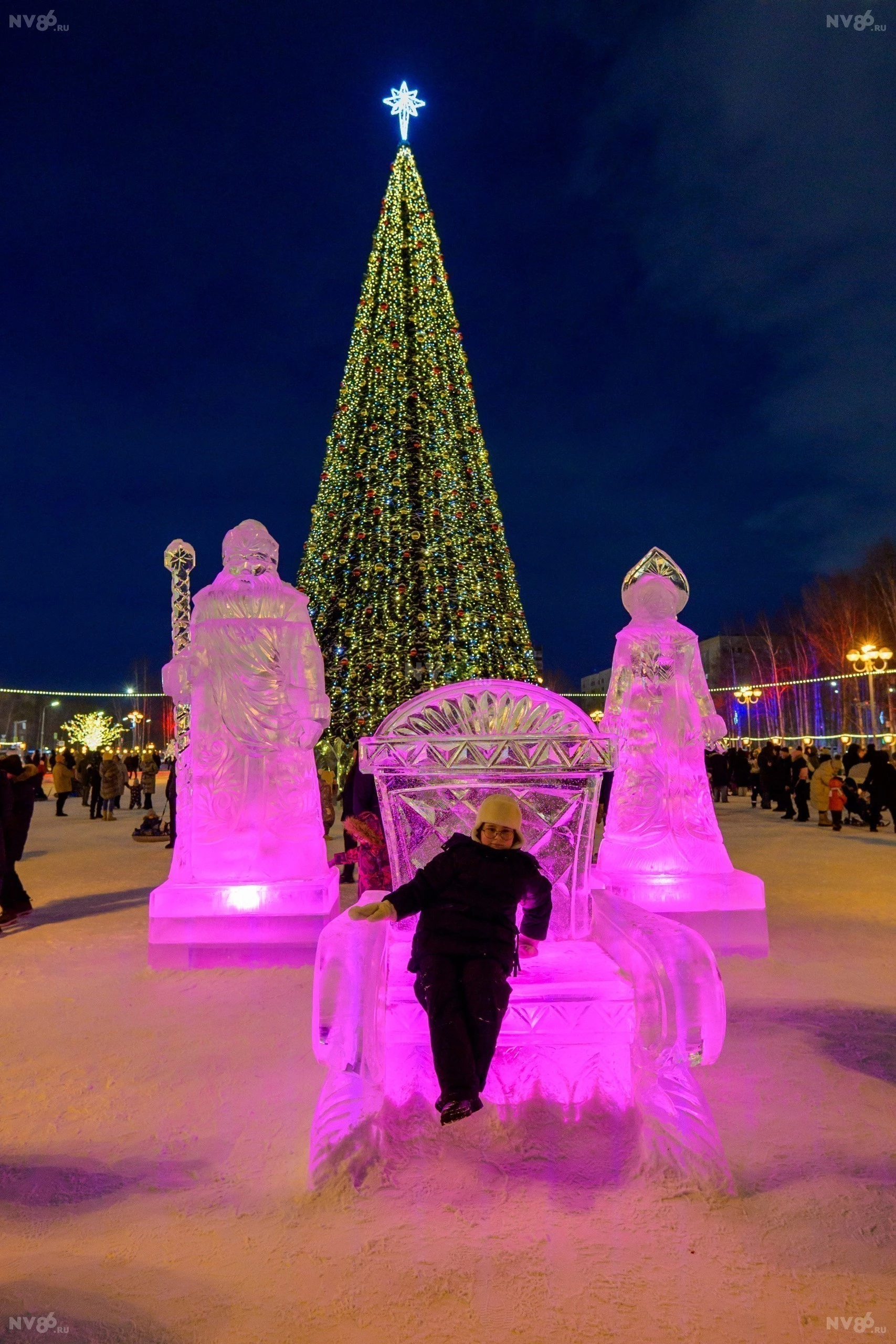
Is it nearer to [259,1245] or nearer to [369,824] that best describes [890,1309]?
[259,1245]

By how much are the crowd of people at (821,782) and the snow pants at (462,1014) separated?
7892mm

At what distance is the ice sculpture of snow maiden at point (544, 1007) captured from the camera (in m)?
2.44

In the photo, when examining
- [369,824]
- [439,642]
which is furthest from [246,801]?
[439,642]

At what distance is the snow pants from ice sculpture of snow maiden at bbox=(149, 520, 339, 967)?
2654mm

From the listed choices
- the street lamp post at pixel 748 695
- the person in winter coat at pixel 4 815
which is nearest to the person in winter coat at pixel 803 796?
the person in winter coat at pixel 4 815

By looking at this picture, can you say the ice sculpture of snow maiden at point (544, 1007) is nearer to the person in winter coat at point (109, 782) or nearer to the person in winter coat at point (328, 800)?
the person in winter coat at point (328, 800)

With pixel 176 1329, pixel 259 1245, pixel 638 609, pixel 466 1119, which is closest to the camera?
pixel 176 1329

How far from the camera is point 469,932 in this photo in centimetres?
268

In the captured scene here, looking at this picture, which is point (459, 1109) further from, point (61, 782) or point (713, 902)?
point (61, 782)

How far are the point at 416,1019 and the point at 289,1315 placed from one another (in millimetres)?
948

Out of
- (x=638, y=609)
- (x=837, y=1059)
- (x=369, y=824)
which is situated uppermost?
(x=638, y=609)

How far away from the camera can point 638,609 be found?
6312mm

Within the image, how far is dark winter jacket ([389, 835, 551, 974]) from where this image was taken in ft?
8.78

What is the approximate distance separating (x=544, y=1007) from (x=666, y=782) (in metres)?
3.41
